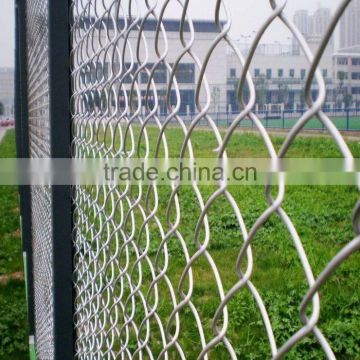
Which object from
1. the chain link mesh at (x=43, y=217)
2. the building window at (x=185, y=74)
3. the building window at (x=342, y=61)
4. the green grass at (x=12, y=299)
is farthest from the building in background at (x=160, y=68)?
the green grass at (x=12, y=299)

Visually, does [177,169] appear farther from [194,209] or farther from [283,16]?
[194,209]

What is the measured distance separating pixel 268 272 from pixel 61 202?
2.72 meters

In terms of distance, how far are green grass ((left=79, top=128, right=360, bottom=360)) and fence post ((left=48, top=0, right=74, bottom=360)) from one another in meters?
0.11

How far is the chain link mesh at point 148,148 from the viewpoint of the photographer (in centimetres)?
50

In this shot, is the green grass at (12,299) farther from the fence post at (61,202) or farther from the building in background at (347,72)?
the building in background at (347,72)

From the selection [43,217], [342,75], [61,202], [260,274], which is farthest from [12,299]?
[342,75]

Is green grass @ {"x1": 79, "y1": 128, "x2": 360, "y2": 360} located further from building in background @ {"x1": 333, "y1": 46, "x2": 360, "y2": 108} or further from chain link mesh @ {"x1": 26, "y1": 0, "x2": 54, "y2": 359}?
building in background @ {"x1": 333, "y1": 46, "x2": 360, "y2": 108}

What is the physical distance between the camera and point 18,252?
5305 millimetres

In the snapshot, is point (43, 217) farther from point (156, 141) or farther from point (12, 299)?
point (12, 299)

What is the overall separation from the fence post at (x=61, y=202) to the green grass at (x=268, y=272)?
11 cm

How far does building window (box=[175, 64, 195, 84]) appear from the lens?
0.88 m

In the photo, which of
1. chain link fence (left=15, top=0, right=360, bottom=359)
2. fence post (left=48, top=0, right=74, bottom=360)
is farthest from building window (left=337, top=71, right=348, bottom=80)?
fence post (left=48, top=0, right=74, bottom=360)

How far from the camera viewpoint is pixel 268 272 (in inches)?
154

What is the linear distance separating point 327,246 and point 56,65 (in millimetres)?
3621
